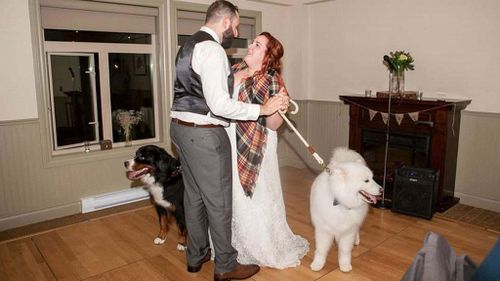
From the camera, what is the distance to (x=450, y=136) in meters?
3.58

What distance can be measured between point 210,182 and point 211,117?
373 millimetres

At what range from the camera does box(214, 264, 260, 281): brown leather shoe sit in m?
2.30

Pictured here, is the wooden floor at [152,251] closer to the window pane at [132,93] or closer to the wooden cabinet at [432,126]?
Answer: the wooden cabinet at [432,126]

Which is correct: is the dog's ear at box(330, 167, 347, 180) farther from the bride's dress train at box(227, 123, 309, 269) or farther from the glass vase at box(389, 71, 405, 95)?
the glass vase at box(389, 71, 405, 95)

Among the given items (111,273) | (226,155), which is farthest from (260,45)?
(111,273)

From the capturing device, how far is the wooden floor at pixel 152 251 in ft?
8.18

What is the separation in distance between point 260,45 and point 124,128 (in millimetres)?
Result: 2266

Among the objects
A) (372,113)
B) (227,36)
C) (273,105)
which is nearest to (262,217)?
(273,105)

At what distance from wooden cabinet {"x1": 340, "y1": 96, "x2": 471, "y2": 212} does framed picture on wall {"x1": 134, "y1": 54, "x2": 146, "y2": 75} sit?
2351 millimetres

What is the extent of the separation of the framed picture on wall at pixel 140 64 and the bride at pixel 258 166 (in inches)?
77.3

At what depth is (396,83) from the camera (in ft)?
12.9

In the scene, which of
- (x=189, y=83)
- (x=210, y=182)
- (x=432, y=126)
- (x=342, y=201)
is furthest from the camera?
(x=432, y=126)

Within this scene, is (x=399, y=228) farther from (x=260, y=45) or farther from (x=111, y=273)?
(x=111, y=273)

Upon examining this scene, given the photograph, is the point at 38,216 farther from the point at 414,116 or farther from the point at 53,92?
the point at 414,116
